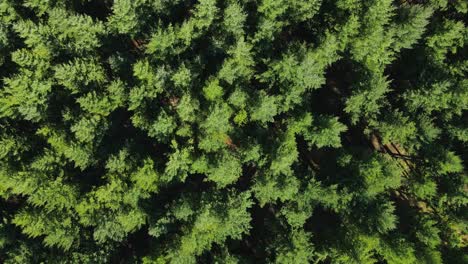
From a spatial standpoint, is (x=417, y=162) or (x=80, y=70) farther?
(x=417, y=162)

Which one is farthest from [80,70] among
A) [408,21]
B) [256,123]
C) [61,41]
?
[408,21]

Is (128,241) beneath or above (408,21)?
beneath

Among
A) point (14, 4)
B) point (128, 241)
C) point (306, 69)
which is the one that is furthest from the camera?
point (128, 241)

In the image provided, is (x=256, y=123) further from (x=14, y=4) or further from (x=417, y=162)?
(x=14, y=4)

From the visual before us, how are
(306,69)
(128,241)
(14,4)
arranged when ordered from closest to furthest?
(306,69) < (14,4) < (128,241)

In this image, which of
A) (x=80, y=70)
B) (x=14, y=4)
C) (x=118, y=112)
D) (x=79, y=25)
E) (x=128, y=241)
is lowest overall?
(x=128, y=241)

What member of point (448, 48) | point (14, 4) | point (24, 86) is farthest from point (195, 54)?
point (448, 48)
